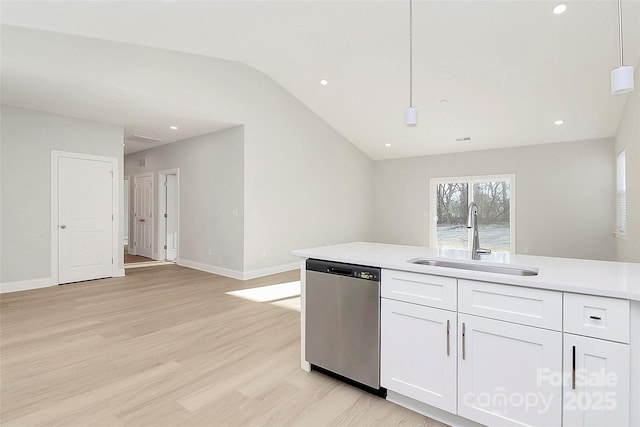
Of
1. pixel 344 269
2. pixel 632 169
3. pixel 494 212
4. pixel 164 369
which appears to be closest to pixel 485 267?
pixel 344 269

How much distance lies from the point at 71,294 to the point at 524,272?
5.33 metres

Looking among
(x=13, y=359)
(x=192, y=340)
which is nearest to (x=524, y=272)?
(x=192, y=340)

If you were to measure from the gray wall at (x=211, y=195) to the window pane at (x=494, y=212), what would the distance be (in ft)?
17.3

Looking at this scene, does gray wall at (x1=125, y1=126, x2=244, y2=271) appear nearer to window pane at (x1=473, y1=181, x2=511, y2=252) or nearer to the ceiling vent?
the ceiling vent

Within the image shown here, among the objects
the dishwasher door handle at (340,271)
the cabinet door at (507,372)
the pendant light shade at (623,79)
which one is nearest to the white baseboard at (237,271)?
the dishwasher door handle at (340,271)

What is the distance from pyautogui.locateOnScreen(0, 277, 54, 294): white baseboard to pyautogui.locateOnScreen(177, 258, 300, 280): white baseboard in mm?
2157

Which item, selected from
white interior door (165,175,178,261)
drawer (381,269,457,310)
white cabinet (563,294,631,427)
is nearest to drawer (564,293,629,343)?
white cabinet (563,294,631,427)

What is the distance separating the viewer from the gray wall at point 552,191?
597cm

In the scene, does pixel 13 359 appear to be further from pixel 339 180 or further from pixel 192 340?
pixel 339 180

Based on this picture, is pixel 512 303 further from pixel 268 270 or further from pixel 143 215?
pixel 143 215

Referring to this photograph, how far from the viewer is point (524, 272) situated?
5.88ft

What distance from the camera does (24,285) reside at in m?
4.54

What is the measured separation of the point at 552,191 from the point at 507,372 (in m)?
6.40

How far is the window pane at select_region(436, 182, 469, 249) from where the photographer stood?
7.69 meters
